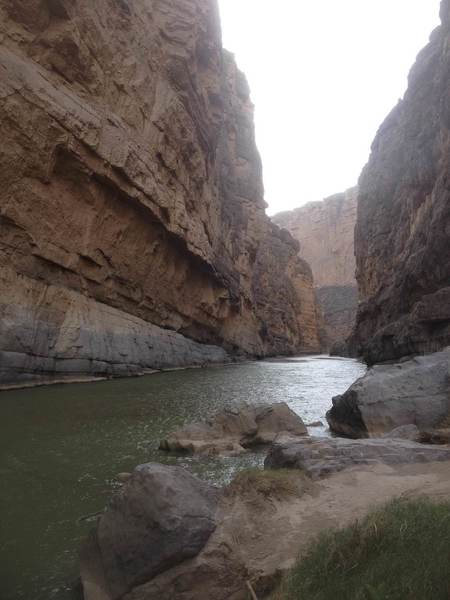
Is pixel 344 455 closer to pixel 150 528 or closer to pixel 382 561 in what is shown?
→ pixel 382 561

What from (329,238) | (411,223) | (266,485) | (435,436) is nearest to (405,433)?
(435,436)

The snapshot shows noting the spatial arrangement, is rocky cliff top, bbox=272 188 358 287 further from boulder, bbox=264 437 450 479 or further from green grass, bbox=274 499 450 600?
green grass, bbox=274 499 450 600

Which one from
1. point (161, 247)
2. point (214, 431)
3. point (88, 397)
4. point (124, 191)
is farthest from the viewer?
point (161, 247)

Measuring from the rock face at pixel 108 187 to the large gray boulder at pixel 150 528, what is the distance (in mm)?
12809

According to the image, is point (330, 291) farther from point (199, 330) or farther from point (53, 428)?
point (53, 428)

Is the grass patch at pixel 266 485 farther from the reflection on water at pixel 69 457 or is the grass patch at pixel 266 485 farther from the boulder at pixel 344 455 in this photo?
the reflection on water at pixel 69 457

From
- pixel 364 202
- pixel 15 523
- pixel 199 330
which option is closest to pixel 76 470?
pixel 15 523

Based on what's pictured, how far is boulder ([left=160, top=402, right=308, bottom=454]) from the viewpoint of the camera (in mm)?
7934

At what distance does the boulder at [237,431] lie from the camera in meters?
7.93

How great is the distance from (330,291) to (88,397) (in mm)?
105525

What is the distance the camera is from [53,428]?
9.14m

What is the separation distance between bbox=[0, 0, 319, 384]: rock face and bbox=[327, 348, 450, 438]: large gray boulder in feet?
37.7

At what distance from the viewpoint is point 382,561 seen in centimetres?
274

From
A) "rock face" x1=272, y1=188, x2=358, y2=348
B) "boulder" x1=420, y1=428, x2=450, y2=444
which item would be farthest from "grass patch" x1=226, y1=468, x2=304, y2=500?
"rock face" x1=272, y1=188, x2=358, y2=348
